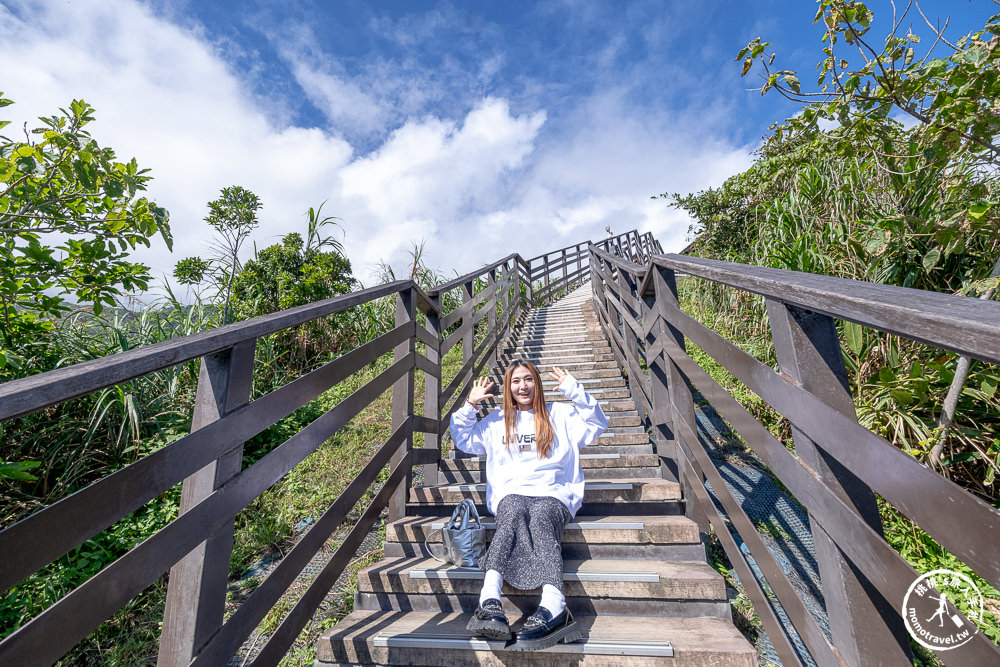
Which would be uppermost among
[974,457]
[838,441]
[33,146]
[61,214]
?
[33,146]

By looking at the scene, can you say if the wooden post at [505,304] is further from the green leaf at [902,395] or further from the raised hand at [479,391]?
the green leaf at [902,395]

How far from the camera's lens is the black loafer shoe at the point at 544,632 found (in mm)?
1547

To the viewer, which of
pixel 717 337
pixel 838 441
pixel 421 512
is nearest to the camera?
pixel 838 441

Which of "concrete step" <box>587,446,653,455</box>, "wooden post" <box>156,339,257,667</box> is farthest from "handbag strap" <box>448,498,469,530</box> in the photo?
"concrete step" <box>587,446,653,455</box>

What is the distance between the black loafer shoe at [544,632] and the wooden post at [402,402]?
95 cm

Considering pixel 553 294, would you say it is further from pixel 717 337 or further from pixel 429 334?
pixel 717 337

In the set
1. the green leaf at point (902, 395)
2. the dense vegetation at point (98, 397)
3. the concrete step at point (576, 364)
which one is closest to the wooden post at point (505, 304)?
the concrete step at point (576, 364)

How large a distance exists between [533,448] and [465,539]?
1.83 feet

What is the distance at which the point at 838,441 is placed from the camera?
92cm

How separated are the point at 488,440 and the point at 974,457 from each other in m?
2.46

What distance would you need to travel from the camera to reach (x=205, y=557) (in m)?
1.11

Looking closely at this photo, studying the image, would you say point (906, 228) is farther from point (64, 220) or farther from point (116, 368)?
point (64, 220)

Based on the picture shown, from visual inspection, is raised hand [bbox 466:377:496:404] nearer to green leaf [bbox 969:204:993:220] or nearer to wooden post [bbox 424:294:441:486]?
wooden post [bbox 424:294:441:486]

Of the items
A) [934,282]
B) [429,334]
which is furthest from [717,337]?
[934,282]
